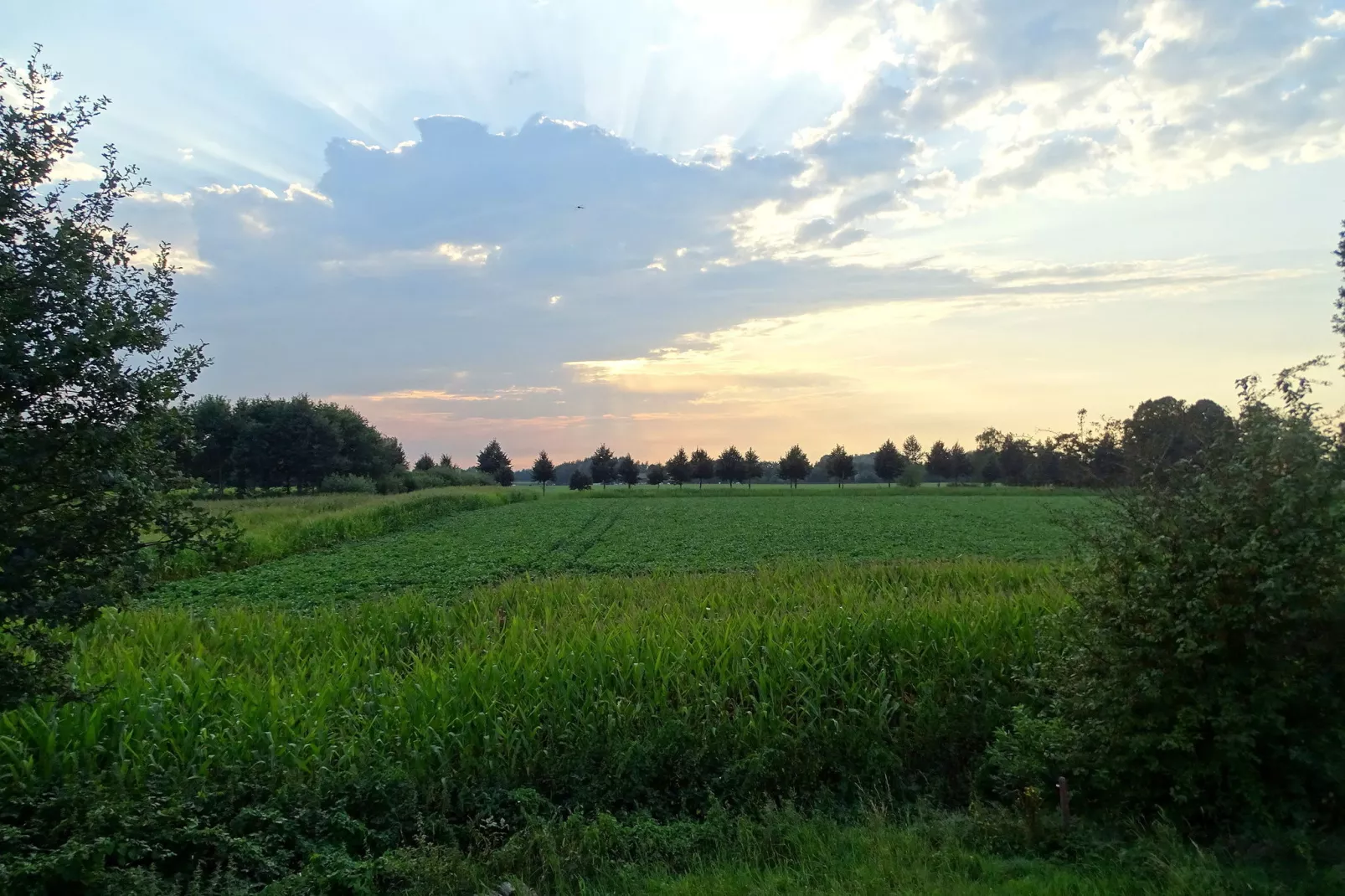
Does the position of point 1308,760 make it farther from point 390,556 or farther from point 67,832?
point 390,556

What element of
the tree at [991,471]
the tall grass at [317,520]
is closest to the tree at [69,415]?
the tall grass at [317,520]

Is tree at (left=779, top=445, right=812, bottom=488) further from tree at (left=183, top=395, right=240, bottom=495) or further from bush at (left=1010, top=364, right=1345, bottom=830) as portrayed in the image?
bush at (left=1010, top=364, right=1345, bottom=830)

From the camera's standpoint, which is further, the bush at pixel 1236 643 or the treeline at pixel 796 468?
the treeline at pixel 796 468

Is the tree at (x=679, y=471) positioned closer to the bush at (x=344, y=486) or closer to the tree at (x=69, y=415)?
the bush at (x=344, y=486)

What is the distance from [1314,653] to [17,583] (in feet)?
24.3

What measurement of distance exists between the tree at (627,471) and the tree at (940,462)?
1918 inches

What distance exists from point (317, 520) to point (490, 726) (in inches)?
931

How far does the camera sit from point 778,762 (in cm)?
559

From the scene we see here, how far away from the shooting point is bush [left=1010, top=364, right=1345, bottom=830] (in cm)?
411

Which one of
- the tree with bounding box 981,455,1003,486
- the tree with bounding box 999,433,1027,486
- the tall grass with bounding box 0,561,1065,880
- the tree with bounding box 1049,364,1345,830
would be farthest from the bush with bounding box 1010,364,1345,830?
the tree with bounding box 981,455,1003,486

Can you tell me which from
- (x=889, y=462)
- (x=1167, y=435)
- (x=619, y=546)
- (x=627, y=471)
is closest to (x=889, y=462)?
(x=889, y=462)

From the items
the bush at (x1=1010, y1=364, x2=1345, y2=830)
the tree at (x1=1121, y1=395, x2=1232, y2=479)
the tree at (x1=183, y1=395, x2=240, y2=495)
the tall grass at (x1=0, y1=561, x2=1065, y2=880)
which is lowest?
the tall grass at (x1=0, y1=561, x2=1065, y2=880)

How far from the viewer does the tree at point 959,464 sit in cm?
11094

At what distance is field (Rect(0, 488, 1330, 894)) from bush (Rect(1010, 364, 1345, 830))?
22.2 inches
